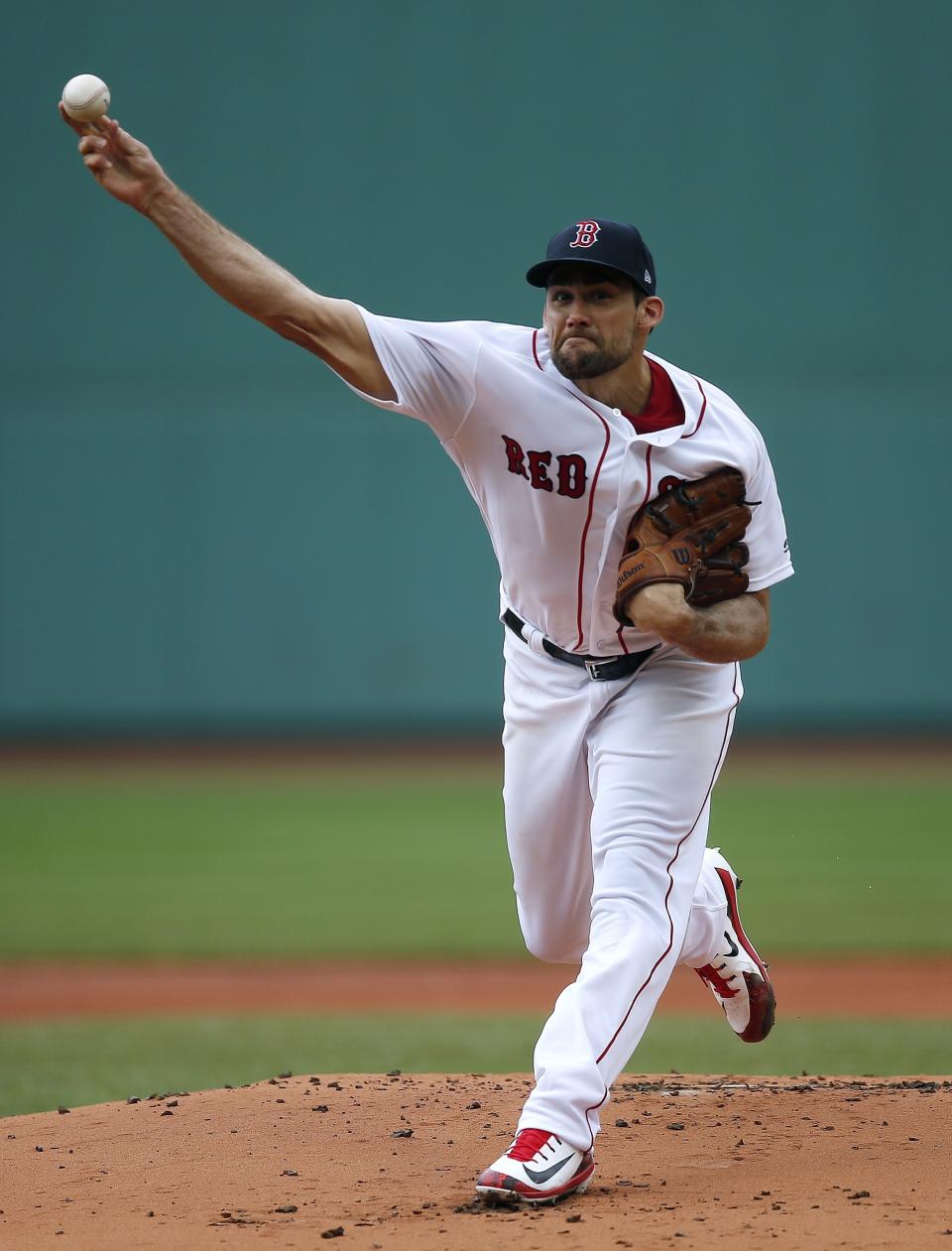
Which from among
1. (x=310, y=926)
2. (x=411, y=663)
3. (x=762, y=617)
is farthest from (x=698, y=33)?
(x=762, y=617)

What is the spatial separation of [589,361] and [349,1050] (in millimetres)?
3248

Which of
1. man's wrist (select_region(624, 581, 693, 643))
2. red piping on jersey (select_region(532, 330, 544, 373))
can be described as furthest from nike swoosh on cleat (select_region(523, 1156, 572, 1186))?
red piping on jersey (select_region(532, 330, 544, 373))

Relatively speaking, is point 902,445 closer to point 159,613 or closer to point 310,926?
point 159,613

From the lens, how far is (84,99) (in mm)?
3023

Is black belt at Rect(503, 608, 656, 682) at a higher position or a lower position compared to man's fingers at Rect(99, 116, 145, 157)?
lower

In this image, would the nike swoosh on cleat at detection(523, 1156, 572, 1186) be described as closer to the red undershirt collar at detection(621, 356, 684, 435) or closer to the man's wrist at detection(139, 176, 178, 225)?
the red undershirt collar at detection(621, 356, 684, 435)

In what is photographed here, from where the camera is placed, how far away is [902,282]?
1628 cm

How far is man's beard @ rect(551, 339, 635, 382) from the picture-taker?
3.38 m

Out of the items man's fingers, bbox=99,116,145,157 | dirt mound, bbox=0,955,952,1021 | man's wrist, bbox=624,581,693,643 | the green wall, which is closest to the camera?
man's fingers, bbox=99,116,145,157

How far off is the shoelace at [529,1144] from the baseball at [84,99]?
80.3 inches

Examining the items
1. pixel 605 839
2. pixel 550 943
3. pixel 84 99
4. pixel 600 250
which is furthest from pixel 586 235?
pixel 550 943

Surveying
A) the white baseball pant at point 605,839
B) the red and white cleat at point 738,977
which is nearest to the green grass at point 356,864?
the red and white cleat at point 738,977

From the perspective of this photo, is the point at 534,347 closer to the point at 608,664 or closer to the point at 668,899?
the point at 608,664

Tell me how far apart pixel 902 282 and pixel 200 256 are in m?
14.3
